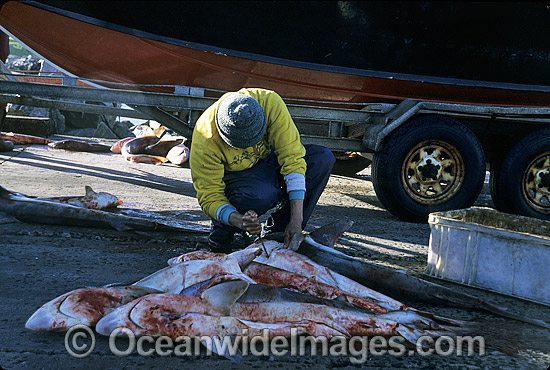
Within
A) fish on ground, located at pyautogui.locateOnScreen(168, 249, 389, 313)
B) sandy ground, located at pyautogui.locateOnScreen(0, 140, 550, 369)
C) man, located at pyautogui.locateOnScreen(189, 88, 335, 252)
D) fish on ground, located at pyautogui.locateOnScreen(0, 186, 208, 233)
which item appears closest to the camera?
sandy ground, located at pyautogui.locateOnScreen(0, 140, 550, 369)

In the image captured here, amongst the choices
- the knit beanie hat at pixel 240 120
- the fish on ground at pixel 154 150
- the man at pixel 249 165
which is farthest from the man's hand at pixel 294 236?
the fish on ground at pixel 154 150

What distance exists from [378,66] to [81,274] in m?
3.83

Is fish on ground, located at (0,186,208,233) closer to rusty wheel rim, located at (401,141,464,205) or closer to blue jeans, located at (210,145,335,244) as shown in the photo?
blue jeans, located at (210,145,335,244)

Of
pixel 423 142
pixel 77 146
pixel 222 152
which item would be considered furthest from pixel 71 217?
pixel 77 146

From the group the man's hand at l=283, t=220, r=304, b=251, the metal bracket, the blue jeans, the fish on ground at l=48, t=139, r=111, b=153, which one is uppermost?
the metal bracket

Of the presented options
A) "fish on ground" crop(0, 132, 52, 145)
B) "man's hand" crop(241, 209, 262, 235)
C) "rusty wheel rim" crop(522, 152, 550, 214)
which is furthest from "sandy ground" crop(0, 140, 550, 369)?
"fish on ground" crop(0, 132, 52, 145)

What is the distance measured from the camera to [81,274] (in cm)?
297

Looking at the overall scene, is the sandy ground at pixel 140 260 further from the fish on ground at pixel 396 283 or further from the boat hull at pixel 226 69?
the boat hull at pixel 226 69

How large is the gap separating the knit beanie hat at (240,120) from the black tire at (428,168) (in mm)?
2360

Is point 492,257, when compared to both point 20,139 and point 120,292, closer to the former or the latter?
A: point 120,292

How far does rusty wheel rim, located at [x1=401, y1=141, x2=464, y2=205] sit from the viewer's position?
16.6 feet

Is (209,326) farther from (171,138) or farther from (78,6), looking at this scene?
(171,138)

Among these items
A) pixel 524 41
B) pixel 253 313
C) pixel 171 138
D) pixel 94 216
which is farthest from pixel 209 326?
pixel 171 138

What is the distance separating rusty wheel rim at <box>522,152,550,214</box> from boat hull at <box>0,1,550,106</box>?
33.6 inches
